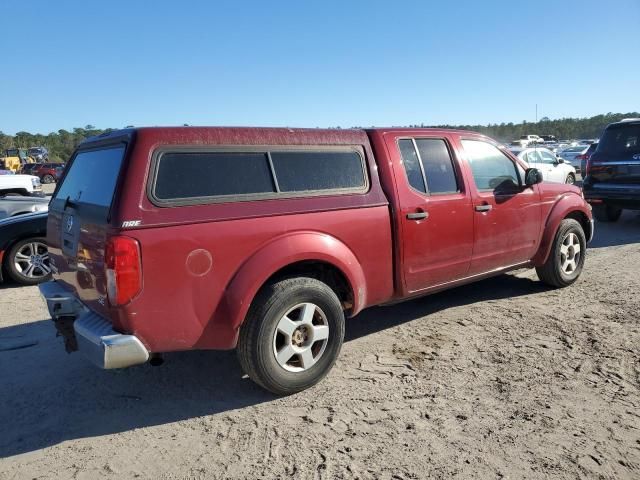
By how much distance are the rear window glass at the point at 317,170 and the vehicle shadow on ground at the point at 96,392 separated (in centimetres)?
152

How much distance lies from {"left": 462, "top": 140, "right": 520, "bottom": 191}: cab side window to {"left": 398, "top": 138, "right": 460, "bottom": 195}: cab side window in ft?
1.01

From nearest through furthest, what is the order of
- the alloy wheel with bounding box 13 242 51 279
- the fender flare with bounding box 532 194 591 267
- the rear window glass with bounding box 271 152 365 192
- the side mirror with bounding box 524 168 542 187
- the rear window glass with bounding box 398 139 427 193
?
1. the rear window glass with bounding box 271 152 365 192
2. the rear window glass with bounding box 398 139 427 193
3. the side mirror with bounding box 524 168 542 187
4. the fender flare with bounding box 532 194 591 267
5. the alloy wheel with bounding box 13 242 51 279

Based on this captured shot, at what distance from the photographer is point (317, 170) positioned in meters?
3.84

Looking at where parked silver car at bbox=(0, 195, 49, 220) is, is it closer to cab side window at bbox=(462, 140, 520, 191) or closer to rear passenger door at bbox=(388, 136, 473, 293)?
rear passenger door at bbox=(388, 136, 473, 293)

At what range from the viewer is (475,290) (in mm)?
5961

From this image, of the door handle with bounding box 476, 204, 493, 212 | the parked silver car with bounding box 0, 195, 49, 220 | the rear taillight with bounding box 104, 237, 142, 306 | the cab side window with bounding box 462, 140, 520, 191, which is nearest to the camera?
the rear taillight with bounding box 104, 237, 142, 306

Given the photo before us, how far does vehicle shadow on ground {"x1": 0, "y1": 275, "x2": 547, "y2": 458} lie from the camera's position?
326cm

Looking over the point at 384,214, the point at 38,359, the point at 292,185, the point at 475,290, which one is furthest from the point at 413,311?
the point at 38,359

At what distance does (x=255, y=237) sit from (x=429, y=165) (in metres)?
1.97

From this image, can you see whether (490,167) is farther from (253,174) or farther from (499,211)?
(253,174)

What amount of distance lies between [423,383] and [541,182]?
2905 mm

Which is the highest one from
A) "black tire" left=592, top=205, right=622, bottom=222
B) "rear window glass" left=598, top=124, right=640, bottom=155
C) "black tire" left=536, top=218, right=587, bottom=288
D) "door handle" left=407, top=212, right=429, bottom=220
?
"rear window glass" left=598, top=124, right=640, bottom=155

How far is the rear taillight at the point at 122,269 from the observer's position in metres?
2.91

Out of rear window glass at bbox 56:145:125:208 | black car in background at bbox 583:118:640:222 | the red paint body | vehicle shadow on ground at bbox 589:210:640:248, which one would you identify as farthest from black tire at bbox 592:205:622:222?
rear window glass at bbox 56:145:125:208
